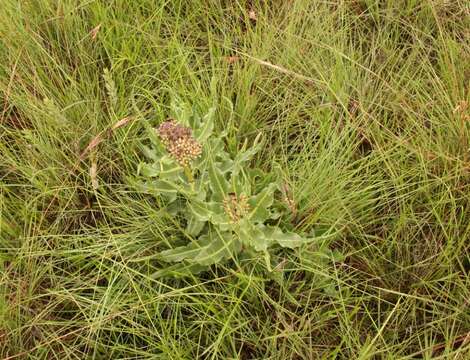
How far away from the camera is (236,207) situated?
52.6 inches

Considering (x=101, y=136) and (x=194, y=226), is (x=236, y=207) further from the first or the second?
(x=101, y=136)

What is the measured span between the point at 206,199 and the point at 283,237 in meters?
0.25

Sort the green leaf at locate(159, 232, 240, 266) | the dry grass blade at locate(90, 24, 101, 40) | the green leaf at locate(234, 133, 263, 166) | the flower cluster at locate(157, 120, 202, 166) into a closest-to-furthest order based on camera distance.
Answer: the flower cluster at locate(157, 120, 202, 166), the green leaf at locate(159, 232, 240, 266), the green leaf at locate(234, 133, 263, 166), the dry grass blade at locate(90, 24, 101, 40)

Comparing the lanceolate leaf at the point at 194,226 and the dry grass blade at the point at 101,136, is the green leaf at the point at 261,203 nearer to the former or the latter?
the lanceolate leaf at the point at 194,226

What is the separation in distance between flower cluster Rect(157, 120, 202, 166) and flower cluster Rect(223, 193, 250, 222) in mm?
A: 141

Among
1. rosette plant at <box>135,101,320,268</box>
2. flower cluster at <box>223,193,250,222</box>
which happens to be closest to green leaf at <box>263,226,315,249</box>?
rosette plant at <box>135,101,320,268</box>

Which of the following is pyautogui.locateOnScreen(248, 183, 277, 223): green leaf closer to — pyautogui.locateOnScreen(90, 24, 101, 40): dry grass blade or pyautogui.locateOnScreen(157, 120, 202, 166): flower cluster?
pyautogui.locateOnScreen(157, 120, 202, 166): flower cluster

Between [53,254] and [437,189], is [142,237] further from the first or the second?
[437,189]

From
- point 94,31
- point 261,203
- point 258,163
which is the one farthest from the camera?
point 94,31

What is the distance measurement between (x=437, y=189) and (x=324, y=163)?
339mm

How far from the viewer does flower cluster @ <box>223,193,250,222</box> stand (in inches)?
52.3

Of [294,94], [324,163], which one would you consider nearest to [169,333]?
[324,163]

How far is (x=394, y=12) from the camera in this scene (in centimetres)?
207

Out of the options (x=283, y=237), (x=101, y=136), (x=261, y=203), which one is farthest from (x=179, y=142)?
(x=101, y=136)
